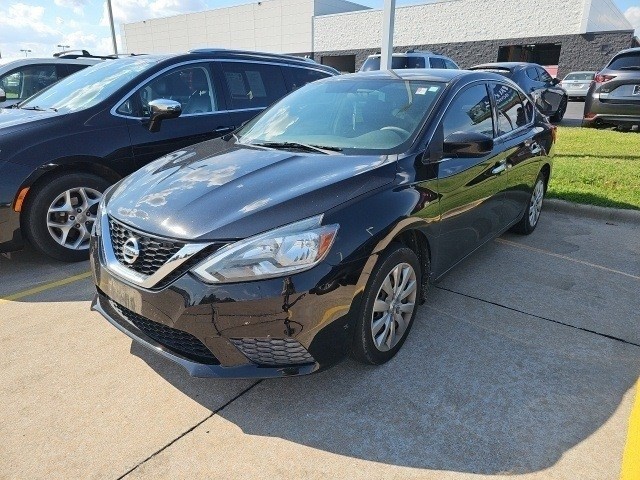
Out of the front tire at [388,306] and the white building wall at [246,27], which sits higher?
the white building wall at [246,27]

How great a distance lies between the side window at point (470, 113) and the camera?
3.30m

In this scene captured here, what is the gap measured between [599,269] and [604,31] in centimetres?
3049

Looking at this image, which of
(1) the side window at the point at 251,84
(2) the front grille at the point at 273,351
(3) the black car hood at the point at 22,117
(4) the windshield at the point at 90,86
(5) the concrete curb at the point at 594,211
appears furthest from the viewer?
(5) the concrete curb at the point at 594,211

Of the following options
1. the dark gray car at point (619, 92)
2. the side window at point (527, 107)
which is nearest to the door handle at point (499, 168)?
the side window at point (527, 107)

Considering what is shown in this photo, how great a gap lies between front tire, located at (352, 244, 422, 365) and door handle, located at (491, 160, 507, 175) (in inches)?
51.2

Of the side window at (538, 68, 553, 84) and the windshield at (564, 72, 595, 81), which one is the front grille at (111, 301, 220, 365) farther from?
the windshield at (564, 72, 595, 81)

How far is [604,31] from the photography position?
28.4m

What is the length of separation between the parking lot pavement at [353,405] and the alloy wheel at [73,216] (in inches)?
31.5

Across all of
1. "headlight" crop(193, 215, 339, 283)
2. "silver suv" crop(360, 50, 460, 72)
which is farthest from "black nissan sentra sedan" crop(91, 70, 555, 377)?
"silver suv" crop(360, 50, 460, 72)

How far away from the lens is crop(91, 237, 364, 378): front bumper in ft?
7.16

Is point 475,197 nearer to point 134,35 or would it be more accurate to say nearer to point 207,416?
point 207,416

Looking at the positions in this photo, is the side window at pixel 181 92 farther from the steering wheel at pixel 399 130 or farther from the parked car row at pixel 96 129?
the steering wheel at pixel 399 130

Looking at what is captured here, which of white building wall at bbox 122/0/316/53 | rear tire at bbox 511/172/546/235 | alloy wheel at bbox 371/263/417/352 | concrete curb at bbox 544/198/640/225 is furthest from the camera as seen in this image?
white building wall at bbox 122/0/316/53

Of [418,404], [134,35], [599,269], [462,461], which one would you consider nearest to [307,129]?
[418,404]
